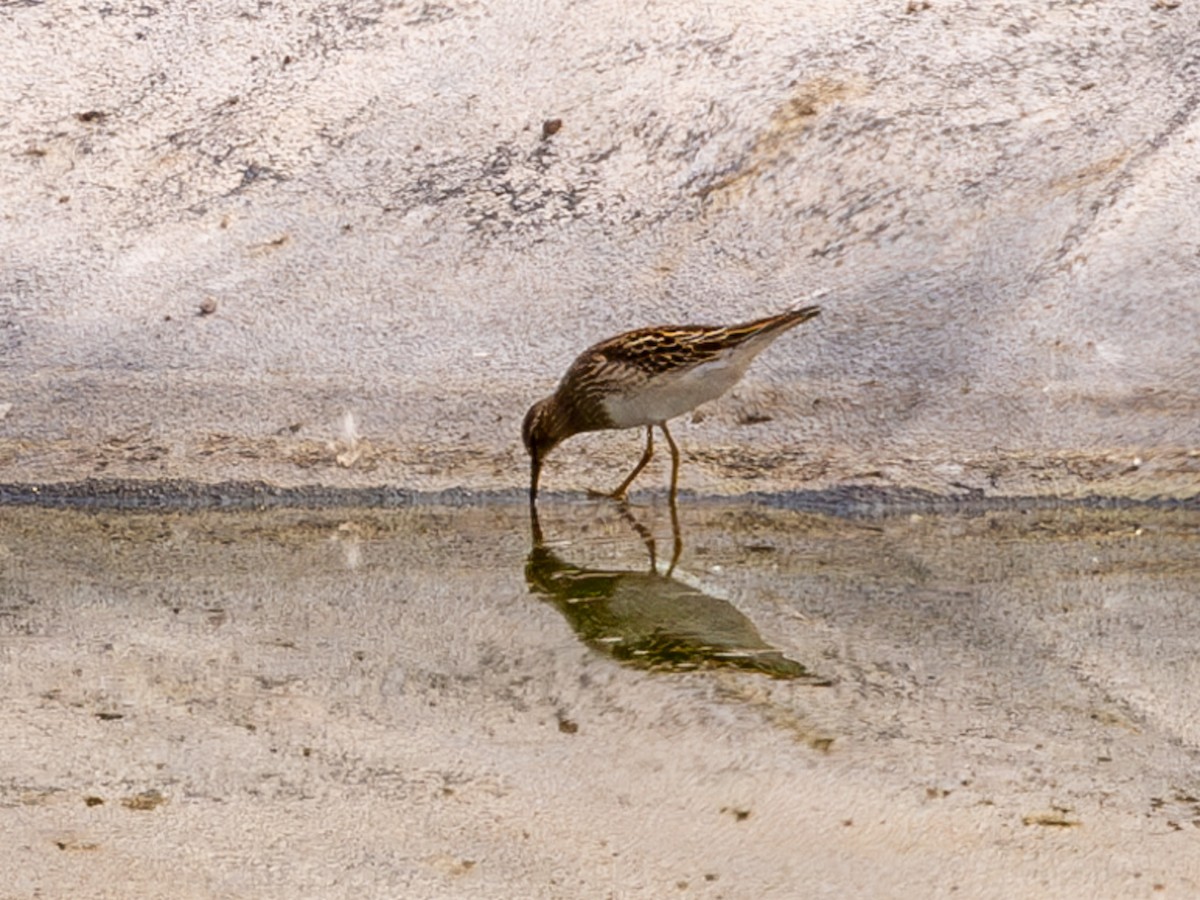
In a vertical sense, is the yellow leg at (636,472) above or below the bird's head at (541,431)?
below

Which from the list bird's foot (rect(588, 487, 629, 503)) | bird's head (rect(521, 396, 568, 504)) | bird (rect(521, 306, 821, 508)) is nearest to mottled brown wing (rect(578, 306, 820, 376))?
bird (rect(521, 306, 821, 508))

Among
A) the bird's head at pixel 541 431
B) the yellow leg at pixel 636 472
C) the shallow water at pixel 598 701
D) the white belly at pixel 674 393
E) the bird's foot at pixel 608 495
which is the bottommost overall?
the shallow water at pixel 598 701

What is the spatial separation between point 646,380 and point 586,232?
1.85m

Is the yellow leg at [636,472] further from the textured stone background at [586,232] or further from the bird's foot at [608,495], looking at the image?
the textured stone background at [586,232]

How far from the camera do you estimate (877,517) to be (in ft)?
29.1

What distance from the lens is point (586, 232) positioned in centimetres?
1044

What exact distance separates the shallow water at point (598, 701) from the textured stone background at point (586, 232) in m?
0.47

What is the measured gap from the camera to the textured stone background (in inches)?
370

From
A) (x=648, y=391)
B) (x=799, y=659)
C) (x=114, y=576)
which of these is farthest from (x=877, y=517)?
(x=114, y=576)

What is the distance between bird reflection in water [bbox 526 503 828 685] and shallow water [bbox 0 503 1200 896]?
19mm

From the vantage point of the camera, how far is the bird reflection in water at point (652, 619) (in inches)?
280

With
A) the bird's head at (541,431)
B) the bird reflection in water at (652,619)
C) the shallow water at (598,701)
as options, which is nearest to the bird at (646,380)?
the bird's head at (541,431)

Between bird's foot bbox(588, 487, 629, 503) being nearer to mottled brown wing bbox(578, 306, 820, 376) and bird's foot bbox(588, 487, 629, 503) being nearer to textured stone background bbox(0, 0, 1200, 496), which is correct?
textured stone background bbox(0, 0, 1200, 496)

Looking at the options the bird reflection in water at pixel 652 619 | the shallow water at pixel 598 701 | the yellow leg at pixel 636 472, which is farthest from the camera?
the yellow leg at pixel 636 472
